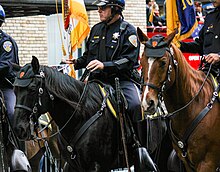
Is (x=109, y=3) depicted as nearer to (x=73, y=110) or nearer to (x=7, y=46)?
(x=7, y=46)

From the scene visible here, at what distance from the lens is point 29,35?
18.4 m

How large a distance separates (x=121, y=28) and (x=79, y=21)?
2839 mm

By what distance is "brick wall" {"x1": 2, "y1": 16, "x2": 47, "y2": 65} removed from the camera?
18.1 m

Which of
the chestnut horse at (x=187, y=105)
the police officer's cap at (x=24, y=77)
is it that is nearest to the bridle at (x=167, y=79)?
the chestnut horse at (x=187, y=105)

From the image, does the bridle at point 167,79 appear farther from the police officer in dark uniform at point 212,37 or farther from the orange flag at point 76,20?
the orange flag at point 76,20

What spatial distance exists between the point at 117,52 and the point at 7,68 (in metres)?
1.54

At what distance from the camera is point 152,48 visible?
810cm

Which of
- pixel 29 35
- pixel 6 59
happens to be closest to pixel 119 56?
pixel 6 59

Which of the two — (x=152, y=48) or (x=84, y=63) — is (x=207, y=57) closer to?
(x=152, y=48)

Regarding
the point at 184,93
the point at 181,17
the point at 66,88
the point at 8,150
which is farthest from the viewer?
the point at 181,17

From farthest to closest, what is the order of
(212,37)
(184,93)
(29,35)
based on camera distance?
(29,35), (212,37), (184,93)

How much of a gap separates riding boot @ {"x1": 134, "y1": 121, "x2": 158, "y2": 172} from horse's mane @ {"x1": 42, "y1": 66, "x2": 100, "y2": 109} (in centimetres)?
81

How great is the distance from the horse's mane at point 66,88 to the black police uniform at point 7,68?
0.89 meters

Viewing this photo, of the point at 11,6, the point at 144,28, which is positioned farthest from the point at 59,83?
the point at 144,28
